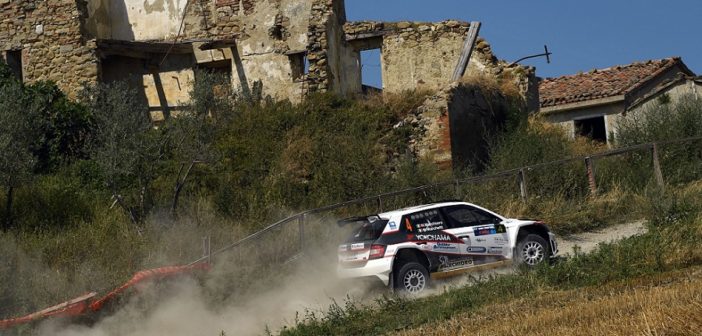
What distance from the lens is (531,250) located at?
2030 cm

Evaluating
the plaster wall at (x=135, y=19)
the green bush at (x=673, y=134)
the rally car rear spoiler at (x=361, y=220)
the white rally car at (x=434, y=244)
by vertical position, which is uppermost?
the plaster wall at (x=135, y=19)

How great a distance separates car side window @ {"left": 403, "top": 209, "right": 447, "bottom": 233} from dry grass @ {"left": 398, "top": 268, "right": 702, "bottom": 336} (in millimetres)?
3738

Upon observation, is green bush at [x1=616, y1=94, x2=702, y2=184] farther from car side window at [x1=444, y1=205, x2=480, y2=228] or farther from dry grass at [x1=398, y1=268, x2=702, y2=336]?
dry grass at [x1=398, y1=268, x2=702, y2=336]

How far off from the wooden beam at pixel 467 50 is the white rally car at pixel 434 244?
11.9 meters

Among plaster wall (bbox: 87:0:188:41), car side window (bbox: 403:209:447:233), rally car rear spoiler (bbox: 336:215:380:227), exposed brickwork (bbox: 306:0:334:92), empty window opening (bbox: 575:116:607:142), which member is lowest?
car side window (bbox: 403:209:447:233)

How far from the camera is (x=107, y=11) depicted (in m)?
37.2

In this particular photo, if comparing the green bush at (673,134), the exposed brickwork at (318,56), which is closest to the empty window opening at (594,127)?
the green bush at (673,134)

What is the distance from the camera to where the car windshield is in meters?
19.3

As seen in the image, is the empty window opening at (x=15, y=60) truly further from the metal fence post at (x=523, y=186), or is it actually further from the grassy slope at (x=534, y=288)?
the grassy slope at (x=534, y=288)

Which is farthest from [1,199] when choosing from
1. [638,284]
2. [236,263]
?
[638,284]

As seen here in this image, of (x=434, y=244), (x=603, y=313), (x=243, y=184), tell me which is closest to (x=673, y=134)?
(x=243, y=184)

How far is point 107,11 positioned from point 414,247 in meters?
21.7

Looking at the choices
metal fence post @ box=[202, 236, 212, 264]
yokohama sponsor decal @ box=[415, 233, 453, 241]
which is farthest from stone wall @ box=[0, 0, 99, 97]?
yokohama sponsor decal @ box=[415, 233, 453, 241]

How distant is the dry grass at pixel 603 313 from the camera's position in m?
10.9
